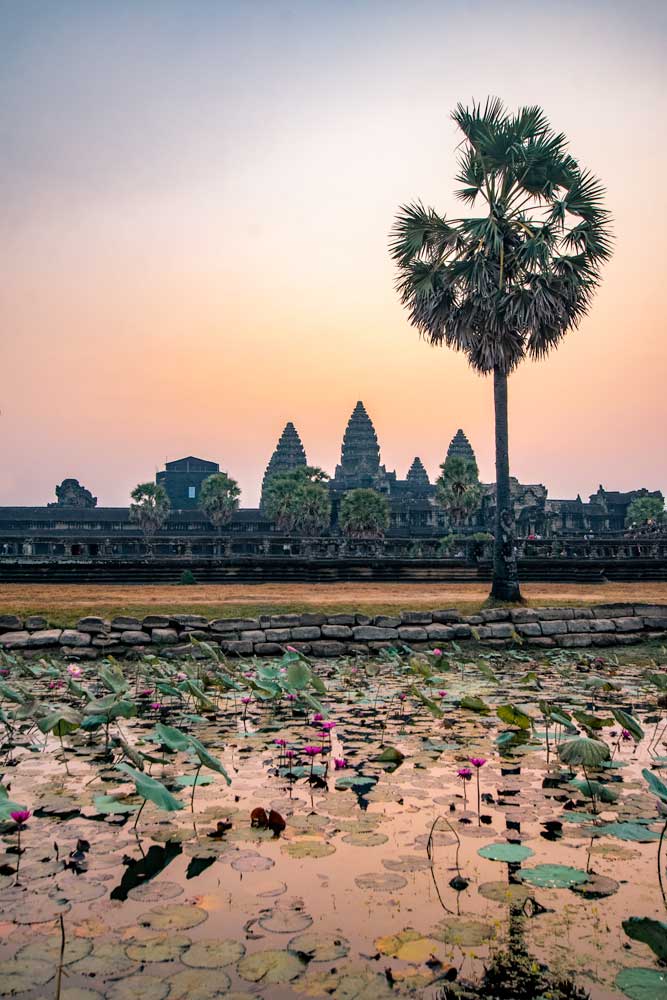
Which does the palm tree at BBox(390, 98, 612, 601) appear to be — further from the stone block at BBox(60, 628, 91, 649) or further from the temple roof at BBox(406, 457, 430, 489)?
the temple roof at BBox(406, 457, 430, 489)

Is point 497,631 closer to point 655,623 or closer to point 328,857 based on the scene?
point 655,623

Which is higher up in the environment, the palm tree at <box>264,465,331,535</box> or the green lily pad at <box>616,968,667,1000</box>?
the palm tree at <box>264,465,331,535</box>

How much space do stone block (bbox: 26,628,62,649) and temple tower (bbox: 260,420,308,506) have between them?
261 ft

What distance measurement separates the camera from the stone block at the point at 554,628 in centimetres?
1181

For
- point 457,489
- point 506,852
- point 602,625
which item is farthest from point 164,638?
point 457,489

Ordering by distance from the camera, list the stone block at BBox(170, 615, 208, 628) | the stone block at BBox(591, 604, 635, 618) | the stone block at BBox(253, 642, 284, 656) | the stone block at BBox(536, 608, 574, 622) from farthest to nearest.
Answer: the stone block at BBox(591, 604, 635, 618), the stone block at BBox(536, 608, 574, 622), the stone block at BBox(170, 615, 208, 628), the stone block at BBox(253, 642, 284, 656)

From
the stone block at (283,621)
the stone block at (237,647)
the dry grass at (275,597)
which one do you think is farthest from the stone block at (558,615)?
the stone block at (237,647)

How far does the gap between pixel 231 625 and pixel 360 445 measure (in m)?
80.3

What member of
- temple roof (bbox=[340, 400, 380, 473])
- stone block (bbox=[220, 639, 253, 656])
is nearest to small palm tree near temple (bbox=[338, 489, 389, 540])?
stone block (bbox=[220, 639, 253, 656])

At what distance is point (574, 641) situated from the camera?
1152cm

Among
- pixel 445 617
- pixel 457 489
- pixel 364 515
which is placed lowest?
pixel 445 617

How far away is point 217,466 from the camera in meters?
99.4

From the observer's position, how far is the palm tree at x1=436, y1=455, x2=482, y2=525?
Answer: 45.9m

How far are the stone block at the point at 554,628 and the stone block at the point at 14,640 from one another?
722cm
